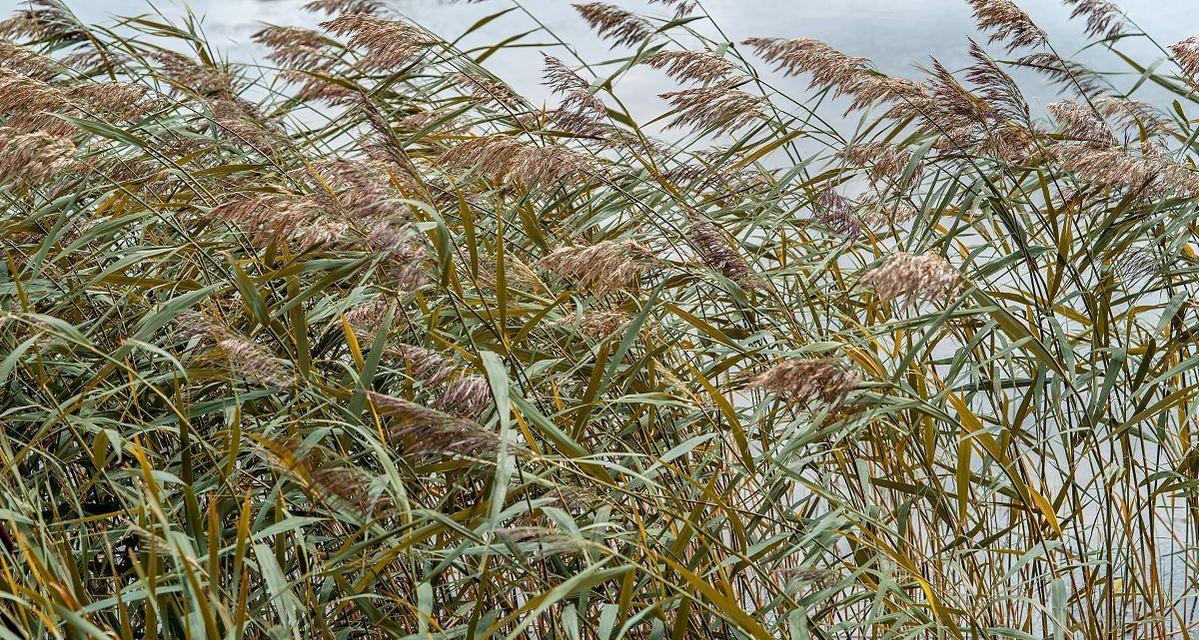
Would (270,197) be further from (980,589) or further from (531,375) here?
(980,589)

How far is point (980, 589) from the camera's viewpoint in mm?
2023

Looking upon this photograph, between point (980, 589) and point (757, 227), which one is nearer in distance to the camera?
point (980, 589)

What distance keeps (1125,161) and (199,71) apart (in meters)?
1.81

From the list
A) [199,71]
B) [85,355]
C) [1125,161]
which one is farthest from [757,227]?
[85,355]

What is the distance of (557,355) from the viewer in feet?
6.93

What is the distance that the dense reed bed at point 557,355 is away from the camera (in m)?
1.64

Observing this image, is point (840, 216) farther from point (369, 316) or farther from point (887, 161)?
point (369, 316)

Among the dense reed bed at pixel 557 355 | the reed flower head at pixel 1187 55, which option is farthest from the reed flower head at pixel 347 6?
the reed flower head at pixel 1187 55

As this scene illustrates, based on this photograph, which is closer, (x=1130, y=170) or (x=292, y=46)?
(x=1130, y=170)

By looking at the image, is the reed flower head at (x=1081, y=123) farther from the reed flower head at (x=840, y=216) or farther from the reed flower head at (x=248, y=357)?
the reed flower head at (x=248, y=357)

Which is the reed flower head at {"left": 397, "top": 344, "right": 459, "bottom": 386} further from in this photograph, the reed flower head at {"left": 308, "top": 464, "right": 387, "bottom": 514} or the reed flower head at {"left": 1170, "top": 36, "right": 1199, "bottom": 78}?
the reed flower head at {"left": 1170, "top": 36, "right": 1199, "bottom": 78}

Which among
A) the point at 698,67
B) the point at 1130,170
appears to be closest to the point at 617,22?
the point at 698,67

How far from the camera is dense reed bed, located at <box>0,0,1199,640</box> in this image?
164cm

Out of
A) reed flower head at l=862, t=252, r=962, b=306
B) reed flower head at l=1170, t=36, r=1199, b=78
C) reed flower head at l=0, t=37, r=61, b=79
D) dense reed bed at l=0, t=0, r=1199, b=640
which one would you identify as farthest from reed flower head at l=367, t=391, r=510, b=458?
reed flower head at l=1170, t=36, r=1199, b=78
